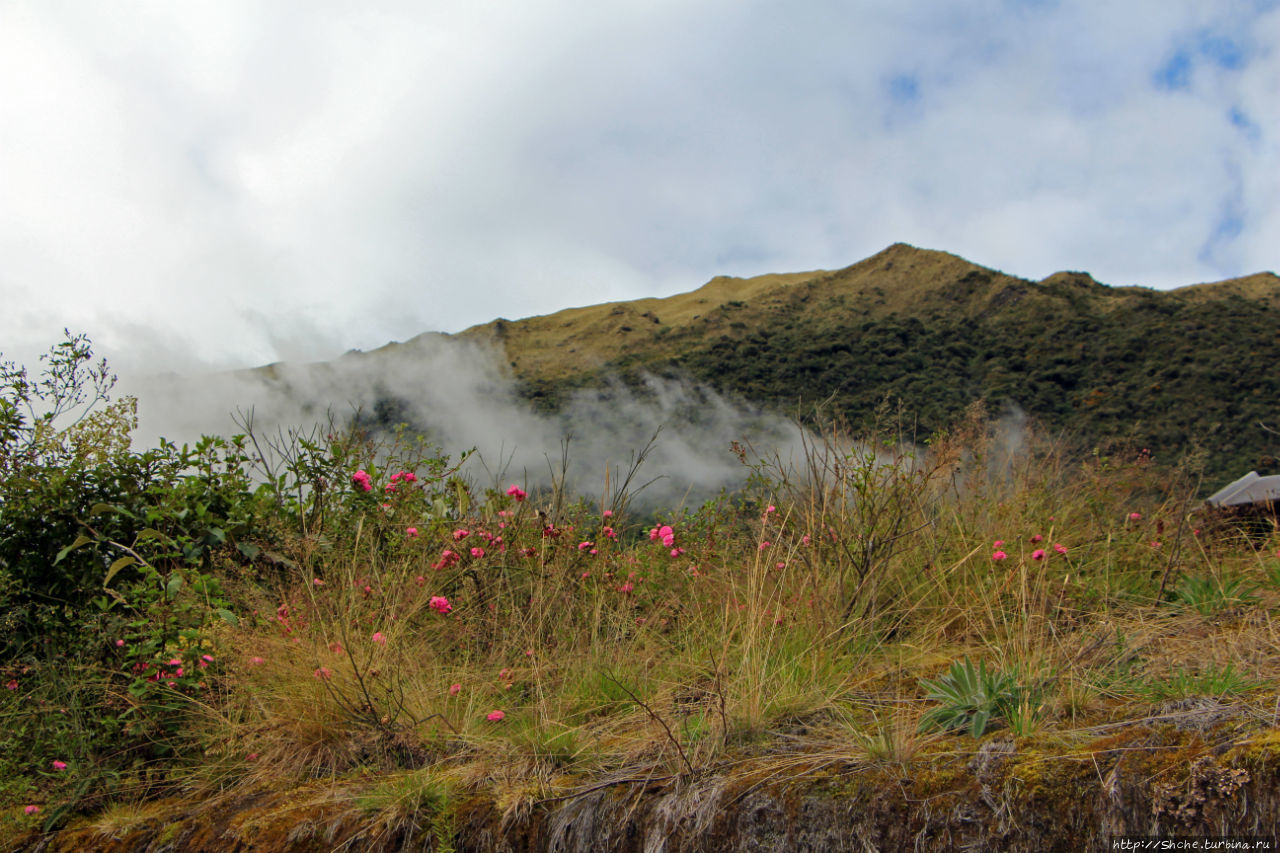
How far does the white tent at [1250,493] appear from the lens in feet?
15.5

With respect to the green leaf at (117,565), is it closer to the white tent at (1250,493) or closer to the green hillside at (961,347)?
the white tent at (1250,493)

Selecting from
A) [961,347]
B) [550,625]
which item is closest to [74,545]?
[550,625]

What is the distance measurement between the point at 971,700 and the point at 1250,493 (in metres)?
4.04

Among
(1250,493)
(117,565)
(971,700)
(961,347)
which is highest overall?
(961,347)

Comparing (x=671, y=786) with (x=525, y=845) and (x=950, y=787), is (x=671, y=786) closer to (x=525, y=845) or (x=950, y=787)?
(x=525, y=845)

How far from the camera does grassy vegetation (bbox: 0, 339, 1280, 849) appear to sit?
2441 millimetres

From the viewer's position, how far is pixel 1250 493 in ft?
16.7

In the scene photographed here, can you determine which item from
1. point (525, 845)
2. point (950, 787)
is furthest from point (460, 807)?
point (950, 787)

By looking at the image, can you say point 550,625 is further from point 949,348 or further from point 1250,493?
point 949,348

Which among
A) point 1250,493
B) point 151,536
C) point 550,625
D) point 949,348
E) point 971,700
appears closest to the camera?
point 971,700

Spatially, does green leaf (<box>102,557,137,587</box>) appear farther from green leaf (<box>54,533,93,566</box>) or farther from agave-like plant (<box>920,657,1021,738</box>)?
agave-like plant (<box>920,657,1021,738</box>)

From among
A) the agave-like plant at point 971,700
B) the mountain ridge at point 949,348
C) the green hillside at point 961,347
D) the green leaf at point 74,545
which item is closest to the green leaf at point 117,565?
the green leaf at point 74,545

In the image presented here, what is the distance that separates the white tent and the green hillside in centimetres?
1727

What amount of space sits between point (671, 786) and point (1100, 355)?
40793 mm
